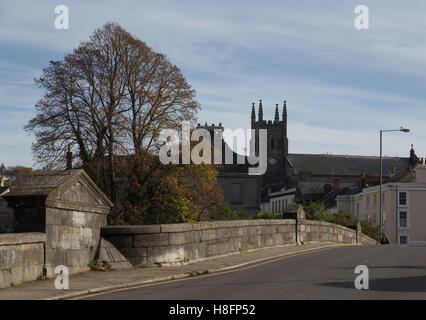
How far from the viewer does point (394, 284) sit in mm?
13844

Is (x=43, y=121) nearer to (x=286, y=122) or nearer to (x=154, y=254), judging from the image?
(x=154, y=254)

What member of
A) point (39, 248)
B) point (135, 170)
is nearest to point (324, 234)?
point (135, 170)

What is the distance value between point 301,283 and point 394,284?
1825 mm

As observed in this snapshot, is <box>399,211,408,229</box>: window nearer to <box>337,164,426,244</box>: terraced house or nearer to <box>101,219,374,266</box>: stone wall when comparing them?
<box>337,164,426,244</box>: terraced house

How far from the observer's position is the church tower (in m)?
144

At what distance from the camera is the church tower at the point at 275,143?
5689 inches

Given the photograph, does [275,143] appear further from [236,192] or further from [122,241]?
[122,241]

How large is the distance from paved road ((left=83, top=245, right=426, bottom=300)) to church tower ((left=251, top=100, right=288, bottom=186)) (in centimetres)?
12429

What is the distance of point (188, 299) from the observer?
1166 cm

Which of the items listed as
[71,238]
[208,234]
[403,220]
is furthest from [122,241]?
[403,220]

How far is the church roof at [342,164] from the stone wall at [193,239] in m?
111

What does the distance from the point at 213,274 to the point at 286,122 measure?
443 feet
